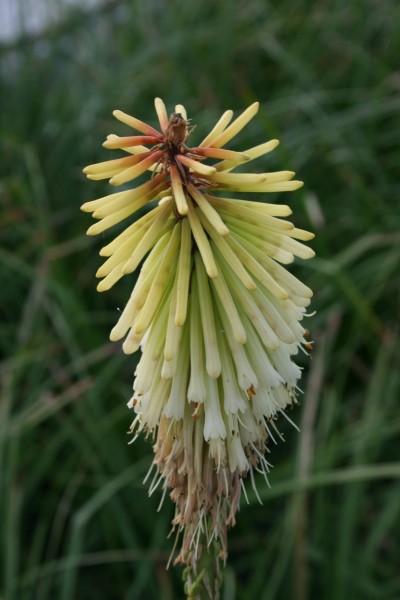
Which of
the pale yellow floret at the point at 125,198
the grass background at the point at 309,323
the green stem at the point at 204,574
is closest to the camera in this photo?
the pale yellow floret at the point at 125,198

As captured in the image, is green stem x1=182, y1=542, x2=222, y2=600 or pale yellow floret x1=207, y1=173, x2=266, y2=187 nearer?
pale yellow floret x1=207, y1=173, x2=266, y2=187

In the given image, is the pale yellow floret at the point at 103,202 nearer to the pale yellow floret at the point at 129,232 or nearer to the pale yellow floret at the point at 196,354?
the pale yellow floret at the point at 129,232

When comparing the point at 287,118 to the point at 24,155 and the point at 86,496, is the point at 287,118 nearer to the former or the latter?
the point at 24,155

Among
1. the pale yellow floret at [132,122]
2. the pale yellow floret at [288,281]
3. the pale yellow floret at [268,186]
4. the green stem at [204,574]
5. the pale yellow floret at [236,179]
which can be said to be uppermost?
the pale yellow floret at [132,122]

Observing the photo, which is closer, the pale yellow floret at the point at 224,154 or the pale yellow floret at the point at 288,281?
the pale yellow floret at the point at 224,154

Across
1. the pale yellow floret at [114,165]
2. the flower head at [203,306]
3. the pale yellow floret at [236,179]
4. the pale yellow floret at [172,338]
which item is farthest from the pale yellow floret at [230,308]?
the pale yellow floret at [114,165]

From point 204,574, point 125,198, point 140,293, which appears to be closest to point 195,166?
point 125,198

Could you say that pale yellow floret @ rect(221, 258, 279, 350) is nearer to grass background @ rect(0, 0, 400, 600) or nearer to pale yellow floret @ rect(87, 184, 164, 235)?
pale yellow floret @ rect(87, 184, 164, 235)

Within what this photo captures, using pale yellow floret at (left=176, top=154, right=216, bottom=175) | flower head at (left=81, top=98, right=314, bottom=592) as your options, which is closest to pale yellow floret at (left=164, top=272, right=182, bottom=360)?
flower head at (left=81, top=98, right=314, bottom=592)
